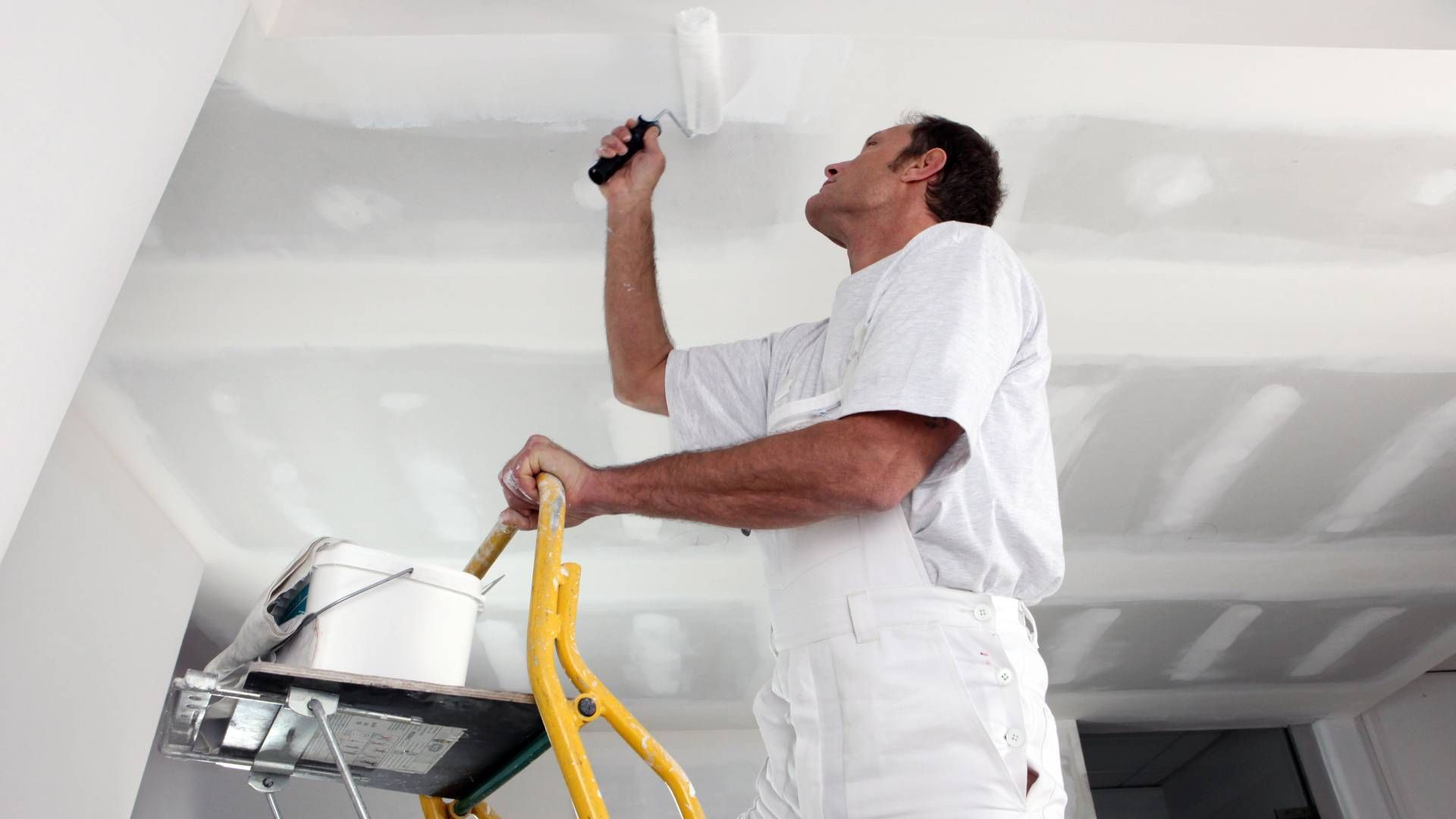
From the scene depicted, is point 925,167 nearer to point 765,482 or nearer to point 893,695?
point 765,482

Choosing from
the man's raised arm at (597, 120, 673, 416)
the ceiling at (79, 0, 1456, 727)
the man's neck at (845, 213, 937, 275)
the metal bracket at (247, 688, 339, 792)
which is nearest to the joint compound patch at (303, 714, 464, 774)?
Answer: the metal bracket at (247, 688, 339, 792)

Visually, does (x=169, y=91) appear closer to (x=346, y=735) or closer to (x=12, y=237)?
(x=12, y=237)

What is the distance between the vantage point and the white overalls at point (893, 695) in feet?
3.98

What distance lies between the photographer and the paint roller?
7.16 ft

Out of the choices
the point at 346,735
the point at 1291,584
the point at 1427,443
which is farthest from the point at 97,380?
the point at 1291,584

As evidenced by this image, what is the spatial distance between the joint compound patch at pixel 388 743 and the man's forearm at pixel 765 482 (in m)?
0.33

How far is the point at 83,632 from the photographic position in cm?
333

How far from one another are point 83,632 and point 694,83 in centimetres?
256

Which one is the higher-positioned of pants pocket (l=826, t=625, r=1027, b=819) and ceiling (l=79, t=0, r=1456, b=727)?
ceiling (l=79, t=0, r=1456, b=727)

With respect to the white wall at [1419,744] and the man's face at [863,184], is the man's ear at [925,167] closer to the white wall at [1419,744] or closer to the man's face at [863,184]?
the man's face at [863,184]

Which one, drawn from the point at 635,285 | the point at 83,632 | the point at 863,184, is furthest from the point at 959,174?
the point at 83,632

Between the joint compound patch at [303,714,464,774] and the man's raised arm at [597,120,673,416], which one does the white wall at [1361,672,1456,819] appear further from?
the joint compound patch at [303,714,464,774]

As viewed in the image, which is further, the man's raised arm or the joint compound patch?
the man's raised arm

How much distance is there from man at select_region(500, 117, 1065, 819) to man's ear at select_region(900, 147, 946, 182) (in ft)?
1.42
